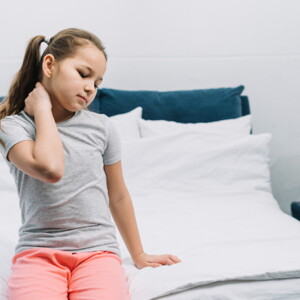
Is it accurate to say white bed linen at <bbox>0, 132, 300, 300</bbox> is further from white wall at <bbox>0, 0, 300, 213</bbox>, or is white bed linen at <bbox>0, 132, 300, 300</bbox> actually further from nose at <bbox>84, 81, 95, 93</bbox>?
white wall at <bbox>0, 0, 300, 213</bbox>

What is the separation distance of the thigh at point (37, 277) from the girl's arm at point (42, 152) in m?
0.20

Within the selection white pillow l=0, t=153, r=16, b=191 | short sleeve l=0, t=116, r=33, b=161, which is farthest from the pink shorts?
white pillow l=0, t=153, r=16, b=191

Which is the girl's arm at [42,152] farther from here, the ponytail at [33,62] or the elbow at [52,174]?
the ponytail at [33,62]

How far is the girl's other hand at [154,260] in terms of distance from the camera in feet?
4.46

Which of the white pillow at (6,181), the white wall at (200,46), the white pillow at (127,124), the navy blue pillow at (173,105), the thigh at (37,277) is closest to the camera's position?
the thigh at (37,277)

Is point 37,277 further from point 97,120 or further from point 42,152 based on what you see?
point 97,120

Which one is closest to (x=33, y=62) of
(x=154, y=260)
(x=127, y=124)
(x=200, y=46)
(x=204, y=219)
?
(x=154, y=260)

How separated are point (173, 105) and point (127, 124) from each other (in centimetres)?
31

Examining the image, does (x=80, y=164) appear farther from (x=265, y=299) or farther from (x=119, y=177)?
(x=265, y=299)

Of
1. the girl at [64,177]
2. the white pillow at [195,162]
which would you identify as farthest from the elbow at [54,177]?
the white pillow at [195,162]

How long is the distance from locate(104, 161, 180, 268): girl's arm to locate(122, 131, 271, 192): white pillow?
2.50ft

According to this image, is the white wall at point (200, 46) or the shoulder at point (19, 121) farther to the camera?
the white wall at point (200, 46)

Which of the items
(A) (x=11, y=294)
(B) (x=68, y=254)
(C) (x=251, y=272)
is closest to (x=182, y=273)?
(C) (x=251, y=272)

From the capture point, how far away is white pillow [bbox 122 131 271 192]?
2.19m
